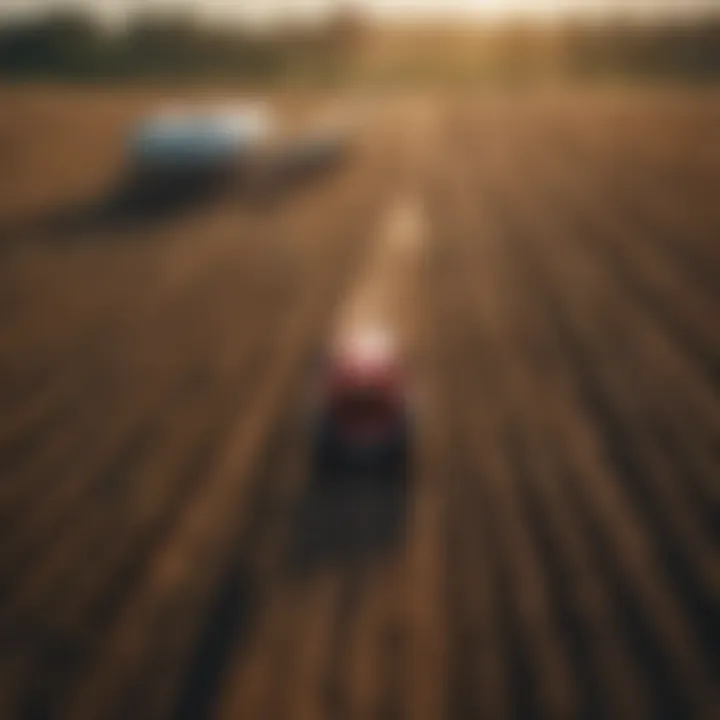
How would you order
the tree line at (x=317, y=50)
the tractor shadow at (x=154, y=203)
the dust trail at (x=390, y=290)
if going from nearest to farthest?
the dust trail at (x=390, y=290) → the tractor shadow at (x=154, y=203) → the tree line at (x=317, y=50)

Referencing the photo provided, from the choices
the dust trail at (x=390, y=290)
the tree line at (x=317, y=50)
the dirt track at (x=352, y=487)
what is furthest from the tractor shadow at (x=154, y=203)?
the tree line at (x=317, y=50)

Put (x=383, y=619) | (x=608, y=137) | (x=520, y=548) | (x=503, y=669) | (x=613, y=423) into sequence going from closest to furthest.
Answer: (x=503, y=669) → (x=383, y=619) → (x=520, y=548) → (x=613, y=423) → (x=608, y=137)

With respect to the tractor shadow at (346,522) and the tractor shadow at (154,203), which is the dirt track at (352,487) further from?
the tractor shadow at (154,203)

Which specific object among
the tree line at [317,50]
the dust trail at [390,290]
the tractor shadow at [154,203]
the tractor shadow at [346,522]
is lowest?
the tractor shadow at [346,522]

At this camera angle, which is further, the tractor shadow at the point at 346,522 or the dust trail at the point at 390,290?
the dust trail at the point at 390,290

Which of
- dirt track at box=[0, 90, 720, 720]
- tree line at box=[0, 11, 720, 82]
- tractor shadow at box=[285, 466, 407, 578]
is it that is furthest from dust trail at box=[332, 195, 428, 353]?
tree line at box=[0, 11, 720, 82]

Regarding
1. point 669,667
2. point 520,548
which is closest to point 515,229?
point 520,548

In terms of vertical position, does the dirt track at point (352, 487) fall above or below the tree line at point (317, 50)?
below

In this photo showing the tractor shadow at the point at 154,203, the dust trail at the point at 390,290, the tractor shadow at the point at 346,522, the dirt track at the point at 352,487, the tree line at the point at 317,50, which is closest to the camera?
the dirt track at the point at 352,487

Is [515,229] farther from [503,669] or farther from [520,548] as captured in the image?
[503,669]
